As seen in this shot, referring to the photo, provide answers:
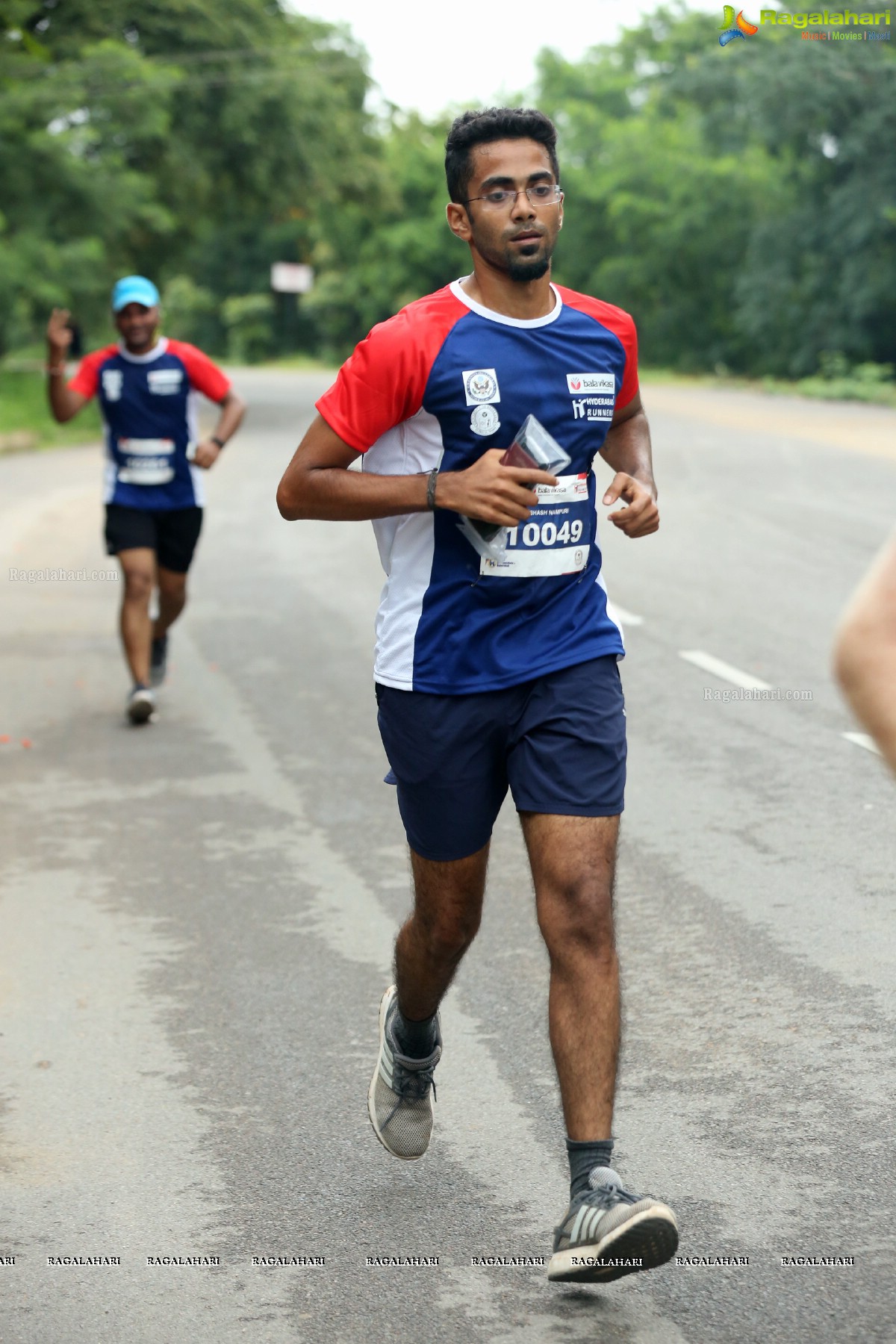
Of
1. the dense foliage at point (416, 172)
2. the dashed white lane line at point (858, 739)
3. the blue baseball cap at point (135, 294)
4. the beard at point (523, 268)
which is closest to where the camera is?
the beard at point (523, 268)

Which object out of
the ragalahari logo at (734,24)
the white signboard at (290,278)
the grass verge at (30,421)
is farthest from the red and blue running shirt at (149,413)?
the white signboard at (290,278)

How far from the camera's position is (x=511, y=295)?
3752 mm

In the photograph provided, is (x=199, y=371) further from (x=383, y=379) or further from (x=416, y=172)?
(x=416, y=172)

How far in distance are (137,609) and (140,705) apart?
1.57 ft

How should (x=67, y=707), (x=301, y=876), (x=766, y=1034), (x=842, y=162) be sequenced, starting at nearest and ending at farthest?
(x=766, y=1034) → (x=301, y=876) → (x=67, y=707) → (x=842, y=162)

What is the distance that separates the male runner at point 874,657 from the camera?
6.57 ft

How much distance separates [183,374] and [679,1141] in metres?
5.92

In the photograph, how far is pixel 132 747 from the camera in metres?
8.75

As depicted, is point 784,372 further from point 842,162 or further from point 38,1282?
point 38,1282

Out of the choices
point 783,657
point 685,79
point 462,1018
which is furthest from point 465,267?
point 462,1018

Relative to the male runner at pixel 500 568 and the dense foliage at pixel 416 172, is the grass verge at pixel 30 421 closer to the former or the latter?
the dense foliage at pixel 416 172

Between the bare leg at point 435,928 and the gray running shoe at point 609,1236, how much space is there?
0.64 metres

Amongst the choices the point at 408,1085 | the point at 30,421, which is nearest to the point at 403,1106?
the point at 408,1085

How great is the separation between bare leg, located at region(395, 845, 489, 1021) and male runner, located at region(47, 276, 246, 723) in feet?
17.2
